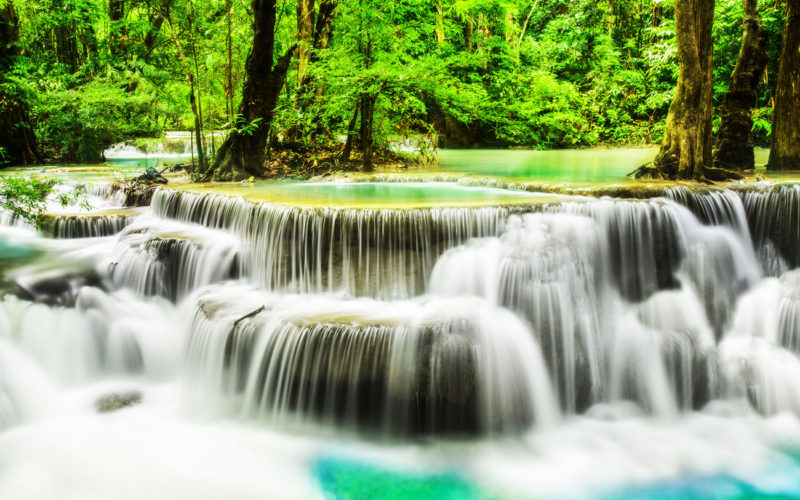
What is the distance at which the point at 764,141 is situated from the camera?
58.6 ft

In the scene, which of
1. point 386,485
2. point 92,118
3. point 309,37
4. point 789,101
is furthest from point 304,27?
point 386,485

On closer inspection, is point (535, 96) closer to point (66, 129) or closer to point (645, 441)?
point (66, 129)

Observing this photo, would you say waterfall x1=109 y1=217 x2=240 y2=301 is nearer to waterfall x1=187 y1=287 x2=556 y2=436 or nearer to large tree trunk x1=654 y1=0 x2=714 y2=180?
waterfall x1=187 y1=287 x2=556 y2=436

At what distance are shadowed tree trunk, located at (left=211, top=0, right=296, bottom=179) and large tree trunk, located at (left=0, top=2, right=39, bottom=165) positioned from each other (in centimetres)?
645

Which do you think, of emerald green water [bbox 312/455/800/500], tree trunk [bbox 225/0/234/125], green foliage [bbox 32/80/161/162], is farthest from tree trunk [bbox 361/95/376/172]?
emerald green water [bbox 312/455/800/500]

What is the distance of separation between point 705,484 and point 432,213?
143 inches

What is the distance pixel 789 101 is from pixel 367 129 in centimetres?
754

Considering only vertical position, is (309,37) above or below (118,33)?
below

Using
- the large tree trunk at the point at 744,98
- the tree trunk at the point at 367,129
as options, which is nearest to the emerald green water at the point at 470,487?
the large tree trunk at the point at 744,98

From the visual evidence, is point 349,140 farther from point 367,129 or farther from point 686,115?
point 686,115

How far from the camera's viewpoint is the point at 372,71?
9438mm

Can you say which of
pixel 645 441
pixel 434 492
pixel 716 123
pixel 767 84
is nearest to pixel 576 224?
pixel 645 441

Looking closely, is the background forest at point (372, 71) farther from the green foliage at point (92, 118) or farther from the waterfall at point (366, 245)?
the waterfall at point (366, 245)

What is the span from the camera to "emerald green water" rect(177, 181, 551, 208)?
22.4ft
